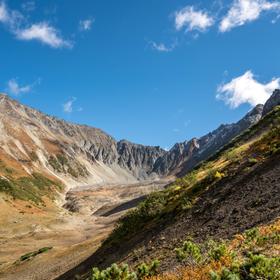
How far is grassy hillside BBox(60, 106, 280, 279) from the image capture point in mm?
15602

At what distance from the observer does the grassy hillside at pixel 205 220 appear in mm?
15602

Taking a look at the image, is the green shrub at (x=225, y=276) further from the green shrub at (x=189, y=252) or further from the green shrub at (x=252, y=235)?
the green shrub at (x=252, y=235)

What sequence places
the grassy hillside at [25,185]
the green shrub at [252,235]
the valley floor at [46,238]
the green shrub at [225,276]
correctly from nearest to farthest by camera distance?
the green shrub at [225,276]
the green shrub at [252,235]
the valley floor at [46,238]
the grassy hillside at [25,185]

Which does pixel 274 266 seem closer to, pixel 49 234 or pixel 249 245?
pixel 249 245

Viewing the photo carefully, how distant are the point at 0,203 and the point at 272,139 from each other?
80.0 metres

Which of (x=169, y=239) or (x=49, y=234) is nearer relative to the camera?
(x=169, y=239)

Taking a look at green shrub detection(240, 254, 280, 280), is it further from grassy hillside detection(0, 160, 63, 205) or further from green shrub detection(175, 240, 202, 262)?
grassy hillside detection(0, 160, 63, 205)

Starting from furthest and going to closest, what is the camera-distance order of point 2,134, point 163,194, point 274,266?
point 2,134 < point 163,194 < point 274,266

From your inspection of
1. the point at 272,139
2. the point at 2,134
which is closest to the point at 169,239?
the point at 272,139

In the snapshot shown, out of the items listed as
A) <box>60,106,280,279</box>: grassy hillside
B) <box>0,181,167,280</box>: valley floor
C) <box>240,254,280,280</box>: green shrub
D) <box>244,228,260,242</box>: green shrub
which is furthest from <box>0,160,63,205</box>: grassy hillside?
<box>240,254,280,280</box>: green shrub

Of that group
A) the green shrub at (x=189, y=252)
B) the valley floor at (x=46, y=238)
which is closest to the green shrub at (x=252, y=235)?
the green shrub at (x=189, y=252)

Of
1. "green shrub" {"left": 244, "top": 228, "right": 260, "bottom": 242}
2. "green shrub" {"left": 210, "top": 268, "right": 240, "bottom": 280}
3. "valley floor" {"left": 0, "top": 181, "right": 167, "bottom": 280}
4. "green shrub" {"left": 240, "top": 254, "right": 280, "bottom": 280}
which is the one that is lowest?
"green shrub" {"left": 240, "top": 254, "right": 280, "bottom": 280}

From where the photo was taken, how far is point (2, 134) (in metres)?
196

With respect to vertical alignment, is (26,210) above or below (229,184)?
above
